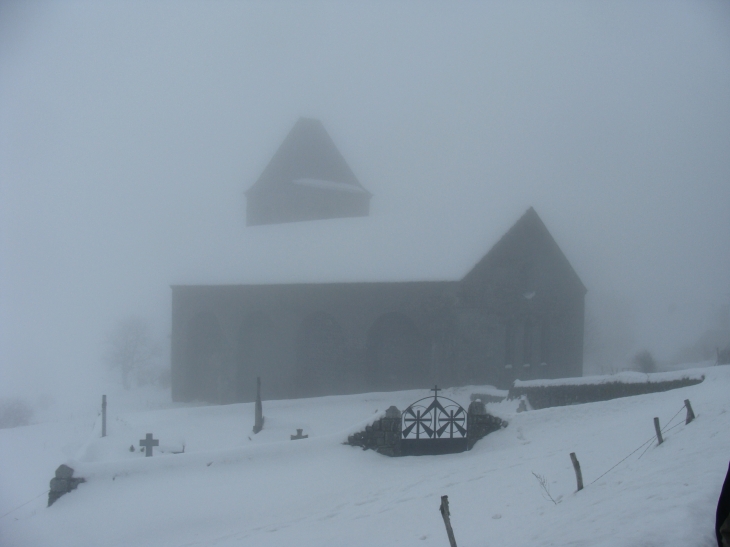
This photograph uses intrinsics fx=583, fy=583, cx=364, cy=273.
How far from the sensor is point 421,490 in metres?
10.3

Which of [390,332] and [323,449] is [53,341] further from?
[323,449]

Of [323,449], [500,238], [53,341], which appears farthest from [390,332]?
[53,341]

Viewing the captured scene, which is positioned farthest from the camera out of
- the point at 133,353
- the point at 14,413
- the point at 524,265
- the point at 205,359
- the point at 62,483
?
the point at 133,353

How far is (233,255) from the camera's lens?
28000mm

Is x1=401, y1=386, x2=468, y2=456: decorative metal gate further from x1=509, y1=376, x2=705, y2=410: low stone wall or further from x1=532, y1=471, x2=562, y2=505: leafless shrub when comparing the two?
x1=509, y1=376, x2=705, y2=410: low stone wall

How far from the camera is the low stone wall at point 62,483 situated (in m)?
10.9

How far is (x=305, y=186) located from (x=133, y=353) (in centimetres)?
2759

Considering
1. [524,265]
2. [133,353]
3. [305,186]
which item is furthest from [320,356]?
[133,353]

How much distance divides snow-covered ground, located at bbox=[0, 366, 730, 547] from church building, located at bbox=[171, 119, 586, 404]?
9.20 meters

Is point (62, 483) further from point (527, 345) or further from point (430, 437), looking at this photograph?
point (527, 345)

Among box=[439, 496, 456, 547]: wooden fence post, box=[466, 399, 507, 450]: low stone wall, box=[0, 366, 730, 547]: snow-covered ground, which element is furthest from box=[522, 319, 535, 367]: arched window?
box=[439, 496, 456, 547]: wooden fence post

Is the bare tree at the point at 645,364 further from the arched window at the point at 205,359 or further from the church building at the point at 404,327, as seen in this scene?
the arched window at the point at 205,359

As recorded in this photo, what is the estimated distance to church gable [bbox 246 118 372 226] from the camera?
3425cm

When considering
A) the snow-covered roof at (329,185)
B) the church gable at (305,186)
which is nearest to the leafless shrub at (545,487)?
the church gable at (305,186)
